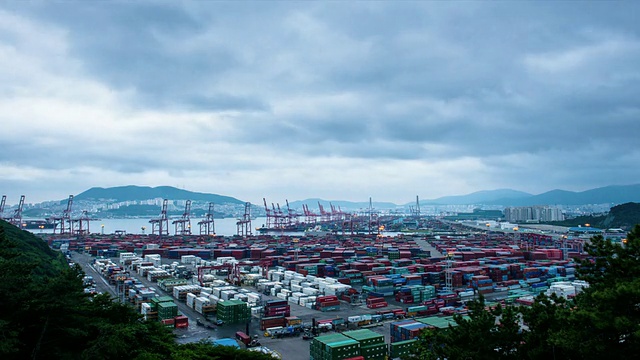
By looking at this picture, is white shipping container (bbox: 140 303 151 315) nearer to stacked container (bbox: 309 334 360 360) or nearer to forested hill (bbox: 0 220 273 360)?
stacked container (bbox: 309 334 360 360)

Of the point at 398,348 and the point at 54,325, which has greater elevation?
the point at 54,325

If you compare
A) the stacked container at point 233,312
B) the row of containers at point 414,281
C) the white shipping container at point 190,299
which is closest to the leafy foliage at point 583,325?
the stacked container at point 233,312

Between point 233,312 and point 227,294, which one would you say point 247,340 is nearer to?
point 233,312

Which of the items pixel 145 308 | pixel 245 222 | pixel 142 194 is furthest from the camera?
pixel 142 194

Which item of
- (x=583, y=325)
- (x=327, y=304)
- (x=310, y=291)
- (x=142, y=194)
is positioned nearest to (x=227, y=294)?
(x=310, y=291)

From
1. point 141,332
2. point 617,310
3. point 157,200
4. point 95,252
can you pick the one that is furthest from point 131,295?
point 157,200

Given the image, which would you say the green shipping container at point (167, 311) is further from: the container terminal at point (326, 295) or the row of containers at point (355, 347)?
the row of containers at point (355, 347)

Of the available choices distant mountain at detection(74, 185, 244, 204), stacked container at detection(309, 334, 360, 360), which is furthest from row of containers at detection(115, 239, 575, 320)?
distant mountain at detection(74, 185, 244, 204)

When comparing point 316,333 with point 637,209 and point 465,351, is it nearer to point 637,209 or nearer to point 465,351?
point 465,351

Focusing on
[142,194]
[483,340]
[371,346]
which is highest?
[142,194]
